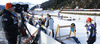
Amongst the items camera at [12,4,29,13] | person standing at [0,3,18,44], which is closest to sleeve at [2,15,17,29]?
person standing at [0,3,18,44]

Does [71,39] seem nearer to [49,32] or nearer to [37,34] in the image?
[49,32]

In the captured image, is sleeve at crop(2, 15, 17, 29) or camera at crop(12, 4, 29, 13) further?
camera at crop(12, 4, 29, 13)

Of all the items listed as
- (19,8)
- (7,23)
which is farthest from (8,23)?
(19,8)

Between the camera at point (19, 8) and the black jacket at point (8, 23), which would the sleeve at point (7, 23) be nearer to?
the black jacket at point (8, 23)

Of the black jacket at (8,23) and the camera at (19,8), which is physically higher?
the camera at (19,8)

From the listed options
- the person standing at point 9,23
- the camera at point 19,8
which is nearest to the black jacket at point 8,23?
the person standing at point 9,23

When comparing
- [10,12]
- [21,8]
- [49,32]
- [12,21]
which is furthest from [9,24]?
[49,32]

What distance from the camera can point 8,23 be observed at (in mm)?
3170

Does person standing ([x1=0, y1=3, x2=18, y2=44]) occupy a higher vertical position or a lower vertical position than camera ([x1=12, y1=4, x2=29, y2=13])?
lower

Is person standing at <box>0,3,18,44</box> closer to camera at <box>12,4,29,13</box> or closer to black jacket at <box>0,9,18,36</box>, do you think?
black jacket at <box>0,9,18,36</box>

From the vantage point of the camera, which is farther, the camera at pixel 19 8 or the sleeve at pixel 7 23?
the camera at pixel 19 8

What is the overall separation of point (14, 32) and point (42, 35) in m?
1.34

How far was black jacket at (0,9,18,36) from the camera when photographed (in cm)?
312

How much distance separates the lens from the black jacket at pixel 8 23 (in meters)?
3.12
